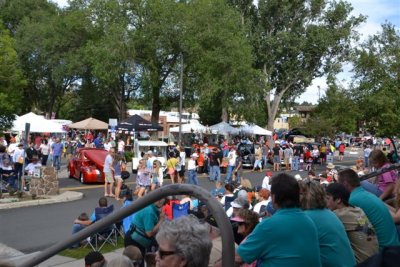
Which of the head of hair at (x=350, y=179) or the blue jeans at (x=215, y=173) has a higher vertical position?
the head of hair at (x=350, y=179)

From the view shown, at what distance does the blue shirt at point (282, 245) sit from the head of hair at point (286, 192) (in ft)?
0.44

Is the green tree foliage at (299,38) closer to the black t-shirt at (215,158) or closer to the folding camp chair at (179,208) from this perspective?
the black t-shirt at (215,158)

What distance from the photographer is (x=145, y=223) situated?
6891mm

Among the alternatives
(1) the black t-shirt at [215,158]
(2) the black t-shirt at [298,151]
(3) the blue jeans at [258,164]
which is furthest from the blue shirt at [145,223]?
(2) the black t-shirt at [298,151]

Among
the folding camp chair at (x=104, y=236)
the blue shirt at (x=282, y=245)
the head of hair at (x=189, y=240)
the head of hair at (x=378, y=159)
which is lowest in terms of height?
the folding camp chair at (x=104, y=236)

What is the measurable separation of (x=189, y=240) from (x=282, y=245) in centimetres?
87

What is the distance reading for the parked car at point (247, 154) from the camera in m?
31.1

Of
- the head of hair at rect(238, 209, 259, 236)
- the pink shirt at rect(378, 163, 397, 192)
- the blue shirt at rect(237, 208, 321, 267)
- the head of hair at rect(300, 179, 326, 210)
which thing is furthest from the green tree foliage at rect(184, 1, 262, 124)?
the blue shirt at rect(237, 208, 321, 267)

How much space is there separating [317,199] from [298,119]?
9502 cm

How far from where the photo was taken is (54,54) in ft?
155

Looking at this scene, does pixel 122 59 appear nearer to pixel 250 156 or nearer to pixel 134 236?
pixel 250 156

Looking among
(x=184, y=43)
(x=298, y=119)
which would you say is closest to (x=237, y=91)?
(x=184, y=43)

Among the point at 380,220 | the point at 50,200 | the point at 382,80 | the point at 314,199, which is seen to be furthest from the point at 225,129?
the point at 314,199

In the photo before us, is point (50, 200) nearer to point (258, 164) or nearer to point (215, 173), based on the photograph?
point (215, 173)
